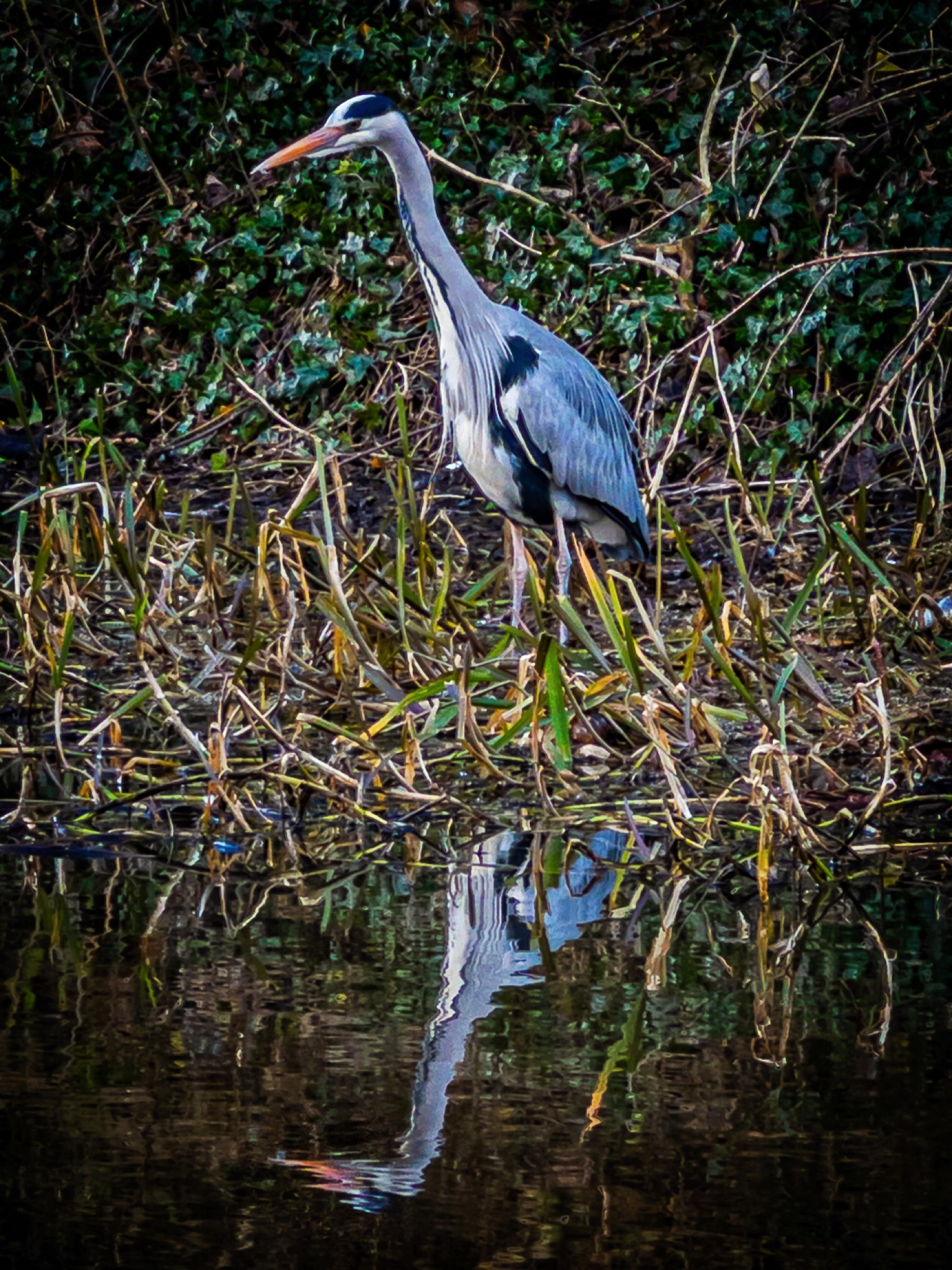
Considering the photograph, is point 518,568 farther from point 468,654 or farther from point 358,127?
point 468,654

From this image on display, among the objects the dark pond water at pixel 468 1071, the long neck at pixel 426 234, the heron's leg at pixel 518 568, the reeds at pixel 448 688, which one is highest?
the long neck at pixel 426 234

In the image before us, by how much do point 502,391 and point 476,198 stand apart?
3.89 metres

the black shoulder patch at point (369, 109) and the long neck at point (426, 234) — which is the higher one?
the black shoulder patch at point (369, 109)

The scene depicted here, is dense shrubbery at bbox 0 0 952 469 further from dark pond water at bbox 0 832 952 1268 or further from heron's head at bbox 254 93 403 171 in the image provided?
dark pond water at bbox 0 832 952 1268

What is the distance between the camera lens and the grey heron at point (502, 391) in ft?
19.3

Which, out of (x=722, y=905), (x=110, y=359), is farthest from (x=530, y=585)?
(x=110, y=359)

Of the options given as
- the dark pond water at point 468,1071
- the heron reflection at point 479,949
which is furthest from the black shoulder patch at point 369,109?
the dark pond water at point 468,1071

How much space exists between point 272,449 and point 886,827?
211 inches

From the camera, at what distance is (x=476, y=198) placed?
9648 millimetres

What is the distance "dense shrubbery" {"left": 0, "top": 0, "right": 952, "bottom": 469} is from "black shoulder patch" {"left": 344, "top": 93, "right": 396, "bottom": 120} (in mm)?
2227

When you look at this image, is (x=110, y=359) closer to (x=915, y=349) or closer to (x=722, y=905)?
(x=915, y=349)

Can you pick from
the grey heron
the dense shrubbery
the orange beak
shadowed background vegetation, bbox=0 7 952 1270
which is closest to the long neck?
the grey heron

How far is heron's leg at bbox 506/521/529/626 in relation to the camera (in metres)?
6.06

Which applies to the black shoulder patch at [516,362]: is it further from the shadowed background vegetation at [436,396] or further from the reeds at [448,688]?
the reeds at [448,688]
